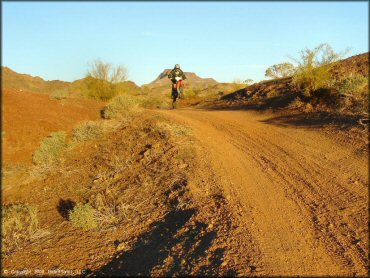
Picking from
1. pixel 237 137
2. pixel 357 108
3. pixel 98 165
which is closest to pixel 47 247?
pixel 98 165

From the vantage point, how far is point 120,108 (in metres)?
12.1

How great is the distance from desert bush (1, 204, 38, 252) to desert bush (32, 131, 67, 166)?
7.70ft

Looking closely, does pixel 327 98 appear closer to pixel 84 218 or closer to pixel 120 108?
pixel 120 108

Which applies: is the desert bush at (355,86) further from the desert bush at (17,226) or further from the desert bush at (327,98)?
the desert bush at (17,226)

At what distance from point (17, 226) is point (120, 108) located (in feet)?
19.9

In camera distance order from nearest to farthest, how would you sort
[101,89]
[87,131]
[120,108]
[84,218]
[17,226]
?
[84,218] → [17,226] → [87,131] → [120,108] → [101,89]

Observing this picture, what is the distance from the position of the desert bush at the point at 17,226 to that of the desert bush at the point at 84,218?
2.72 feet

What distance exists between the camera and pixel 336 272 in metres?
4.27

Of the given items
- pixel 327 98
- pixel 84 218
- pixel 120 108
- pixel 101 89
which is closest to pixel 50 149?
pixel 120 108

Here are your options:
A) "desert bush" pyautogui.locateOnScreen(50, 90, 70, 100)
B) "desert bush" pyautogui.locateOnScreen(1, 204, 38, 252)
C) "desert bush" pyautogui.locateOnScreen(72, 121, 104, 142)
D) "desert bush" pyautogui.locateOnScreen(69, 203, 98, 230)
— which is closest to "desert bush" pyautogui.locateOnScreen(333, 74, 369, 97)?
"desert bush" pyautogui.locateOnScreen(72, 121, 104, 142)

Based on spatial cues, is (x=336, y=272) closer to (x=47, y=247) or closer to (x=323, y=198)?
(x=323, y=198)

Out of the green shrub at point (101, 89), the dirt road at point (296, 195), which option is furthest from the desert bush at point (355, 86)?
the green shrub at point (101, 89)

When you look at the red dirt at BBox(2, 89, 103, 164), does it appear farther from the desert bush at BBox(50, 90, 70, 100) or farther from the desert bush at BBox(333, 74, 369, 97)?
the desert bush at BBox(333, 74, 369, 97)

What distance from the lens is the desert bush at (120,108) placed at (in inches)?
474
